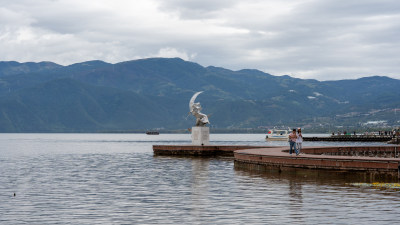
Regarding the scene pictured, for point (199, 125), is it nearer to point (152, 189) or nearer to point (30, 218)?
point (152, 189)

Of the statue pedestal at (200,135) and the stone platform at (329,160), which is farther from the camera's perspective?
the statue pedestal at (200,135)

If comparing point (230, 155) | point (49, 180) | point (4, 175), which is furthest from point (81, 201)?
point (230, 155)

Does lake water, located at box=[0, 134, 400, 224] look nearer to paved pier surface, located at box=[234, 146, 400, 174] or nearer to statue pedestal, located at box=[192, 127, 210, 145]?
paved pier surface, located at box=[234, 146, 400, 174]

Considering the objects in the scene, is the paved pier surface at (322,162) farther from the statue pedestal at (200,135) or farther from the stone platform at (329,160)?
the statue pedestal at (200,135)

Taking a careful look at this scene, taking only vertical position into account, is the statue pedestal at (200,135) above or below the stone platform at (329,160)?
above

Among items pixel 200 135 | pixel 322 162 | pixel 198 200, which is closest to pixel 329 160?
pixel 322 162

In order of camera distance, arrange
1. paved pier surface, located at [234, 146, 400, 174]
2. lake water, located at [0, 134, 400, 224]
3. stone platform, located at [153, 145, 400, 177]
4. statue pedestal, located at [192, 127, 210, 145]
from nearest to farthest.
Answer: lake water, located at [0, 134, 400, 224] → paved pier surface, located at [234, 146, 400, 174] → stone platform, located at [153, 145, 400, 177] → statue pedestal, located at [192, 127, 210, 145]

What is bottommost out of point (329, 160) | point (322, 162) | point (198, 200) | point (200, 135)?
point (198, 200)

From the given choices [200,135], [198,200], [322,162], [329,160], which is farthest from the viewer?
[200,135]

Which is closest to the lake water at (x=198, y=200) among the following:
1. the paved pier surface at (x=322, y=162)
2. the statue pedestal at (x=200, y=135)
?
the paved pier surface at (x=322, y=162)

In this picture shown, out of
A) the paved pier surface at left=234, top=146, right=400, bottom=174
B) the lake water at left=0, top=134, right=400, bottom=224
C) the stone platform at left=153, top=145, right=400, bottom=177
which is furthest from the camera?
the stone platform at left=153, top=145, right=400, bottom=177

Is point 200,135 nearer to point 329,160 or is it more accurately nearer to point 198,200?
point 329,160

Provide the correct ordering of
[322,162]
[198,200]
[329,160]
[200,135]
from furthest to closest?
[200,135] → [322,162] → [329,160] → [198,200]

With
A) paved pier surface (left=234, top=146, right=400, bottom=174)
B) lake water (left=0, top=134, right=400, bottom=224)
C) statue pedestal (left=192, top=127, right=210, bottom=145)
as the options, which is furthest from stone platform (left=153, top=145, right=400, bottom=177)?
statue pedestal (left=192, top=127, right=210, bottom=145)
